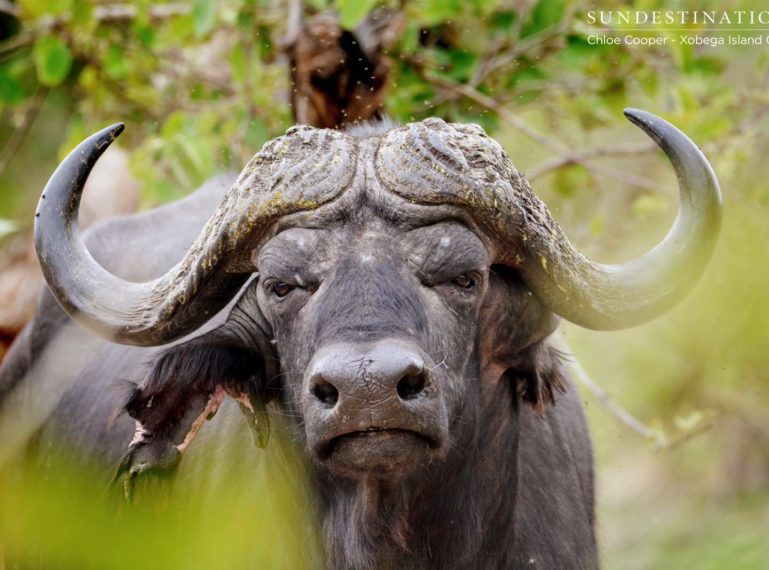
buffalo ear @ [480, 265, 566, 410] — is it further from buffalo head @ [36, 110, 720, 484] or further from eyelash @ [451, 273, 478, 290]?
eyelash @ [451, 273, 478, 290]

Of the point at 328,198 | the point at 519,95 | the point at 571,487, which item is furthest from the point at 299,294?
the point at 519,95

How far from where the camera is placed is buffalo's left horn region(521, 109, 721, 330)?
317cm

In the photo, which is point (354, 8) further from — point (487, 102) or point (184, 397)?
point (184, 397)

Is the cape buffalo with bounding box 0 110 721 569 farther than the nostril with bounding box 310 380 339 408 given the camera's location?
Yes

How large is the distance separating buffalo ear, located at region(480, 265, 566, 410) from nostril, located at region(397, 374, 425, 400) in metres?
0.58

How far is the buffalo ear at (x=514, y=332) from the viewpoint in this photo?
11.1ft

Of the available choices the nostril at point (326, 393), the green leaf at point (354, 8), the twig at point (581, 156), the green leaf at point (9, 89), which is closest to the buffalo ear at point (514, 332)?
the nostril at point (326, 393)

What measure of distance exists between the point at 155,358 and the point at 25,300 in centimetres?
325

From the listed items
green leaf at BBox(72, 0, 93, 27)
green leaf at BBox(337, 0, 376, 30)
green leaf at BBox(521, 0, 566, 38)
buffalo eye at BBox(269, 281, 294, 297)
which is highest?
green leaf at BBox(521, 0, 566, 38)

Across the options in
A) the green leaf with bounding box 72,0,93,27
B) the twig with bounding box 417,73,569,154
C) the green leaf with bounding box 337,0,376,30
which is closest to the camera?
the green leaf with bounding box 337,0,376,30

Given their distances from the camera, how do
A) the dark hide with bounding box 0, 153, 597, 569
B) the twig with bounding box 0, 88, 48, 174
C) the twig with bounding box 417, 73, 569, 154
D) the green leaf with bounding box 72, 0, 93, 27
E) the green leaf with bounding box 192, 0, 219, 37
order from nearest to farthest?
the dark hide with bounding box 0, 153, 597, 569 → the green leaf with bounding box 192, 0, 219, 37 → the twig with bounding box 417, 73, 569, 154 → the green leaf with bounding box 72, 0, 93, 27 → the twig with bounding box 0, 88, 48, 174

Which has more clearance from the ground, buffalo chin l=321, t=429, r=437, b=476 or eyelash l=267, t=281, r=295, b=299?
eyelash l=267, t=281, r=295, b=299

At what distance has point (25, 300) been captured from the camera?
6.42 meters

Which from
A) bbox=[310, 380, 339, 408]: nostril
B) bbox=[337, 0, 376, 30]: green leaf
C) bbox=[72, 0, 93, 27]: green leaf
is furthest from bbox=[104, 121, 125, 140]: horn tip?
bbox=[72, 0, 93, 27]: green leaf
